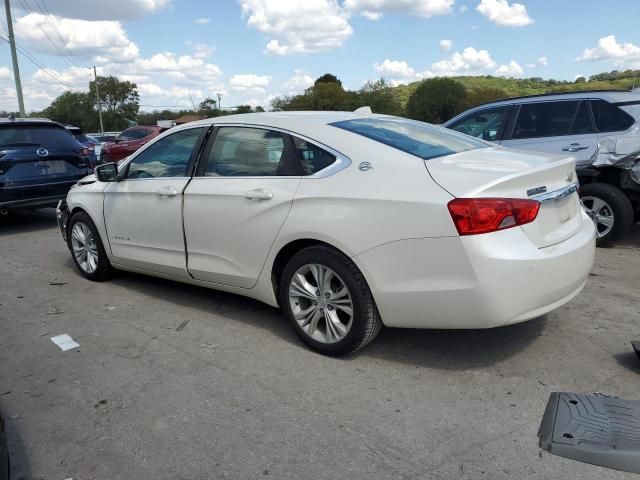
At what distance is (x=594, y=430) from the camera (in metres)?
2.73

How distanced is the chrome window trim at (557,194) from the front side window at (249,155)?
155cm

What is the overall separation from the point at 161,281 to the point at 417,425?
353 centimetres

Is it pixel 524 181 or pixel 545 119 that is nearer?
pixel 524 181

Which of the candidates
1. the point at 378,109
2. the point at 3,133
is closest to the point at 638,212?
the point at 3,133

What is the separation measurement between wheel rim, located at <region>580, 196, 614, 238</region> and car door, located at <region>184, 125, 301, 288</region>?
4139 millimetres

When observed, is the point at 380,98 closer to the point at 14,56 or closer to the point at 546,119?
the point at 14,56

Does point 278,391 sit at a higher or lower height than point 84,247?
lower

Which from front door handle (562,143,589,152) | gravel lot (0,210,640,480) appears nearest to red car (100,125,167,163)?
front door handle (562,143,589,152)

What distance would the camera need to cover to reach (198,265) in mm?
4477

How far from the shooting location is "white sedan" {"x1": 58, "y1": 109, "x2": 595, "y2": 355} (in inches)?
123

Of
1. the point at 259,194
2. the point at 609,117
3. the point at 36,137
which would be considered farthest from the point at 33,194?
the point at 609,117

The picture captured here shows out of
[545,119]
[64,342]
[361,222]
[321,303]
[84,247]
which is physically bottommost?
[64,342]

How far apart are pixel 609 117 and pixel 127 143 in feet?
54.1

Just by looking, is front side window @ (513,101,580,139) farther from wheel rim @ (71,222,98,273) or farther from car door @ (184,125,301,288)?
wheel rim @ (71,222,98,273)
